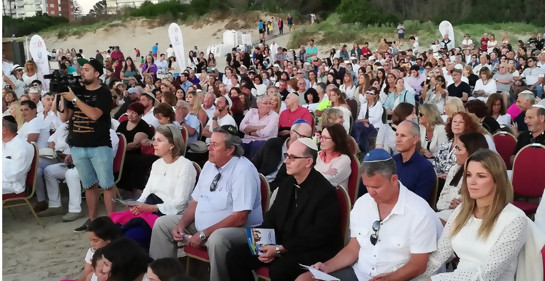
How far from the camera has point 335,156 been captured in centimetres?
565

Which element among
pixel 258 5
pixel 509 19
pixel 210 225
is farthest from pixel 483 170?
pixel 258 5

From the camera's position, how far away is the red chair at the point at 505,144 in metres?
6.54

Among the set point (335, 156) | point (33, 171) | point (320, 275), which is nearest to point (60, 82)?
point (33, 171)

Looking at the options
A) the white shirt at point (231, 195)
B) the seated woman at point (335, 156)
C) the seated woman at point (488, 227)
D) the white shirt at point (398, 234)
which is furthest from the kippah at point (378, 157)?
the seated woman at point (335, 156)

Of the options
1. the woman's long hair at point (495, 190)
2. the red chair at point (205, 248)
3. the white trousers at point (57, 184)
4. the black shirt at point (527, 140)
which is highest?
→ the woman's long hair at point (495, 190)

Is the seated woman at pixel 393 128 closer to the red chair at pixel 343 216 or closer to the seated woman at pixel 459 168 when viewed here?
the seated woman at pixel 459 168

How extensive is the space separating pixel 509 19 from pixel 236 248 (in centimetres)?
4396

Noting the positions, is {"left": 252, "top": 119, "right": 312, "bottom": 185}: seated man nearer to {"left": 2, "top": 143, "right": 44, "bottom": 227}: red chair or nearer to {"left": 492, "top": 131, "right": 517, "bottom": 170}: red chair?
{"left": 492, "top": 131, "right": 517, "bottom": 170}: red chair

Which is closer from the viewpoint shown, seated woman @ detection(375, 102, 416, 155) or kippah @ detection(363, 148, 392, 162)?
kippah @ detection(363, 148, 392, 162)

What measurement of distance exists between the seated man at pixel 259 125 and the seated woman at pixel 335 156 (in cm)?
267

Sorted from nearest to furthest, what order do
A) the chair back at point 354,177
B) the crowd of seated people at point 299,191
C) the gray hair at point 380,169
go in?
the crowd of seated people at point 299,191
the gray hair at point 380,169
the chair back at point 354,177

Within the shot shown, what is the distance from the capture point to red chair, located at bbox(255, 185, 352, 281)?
4.25 m

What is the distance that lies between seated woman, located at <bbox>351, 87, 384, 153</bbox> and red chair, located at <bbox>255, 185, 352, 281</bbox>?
468 cm

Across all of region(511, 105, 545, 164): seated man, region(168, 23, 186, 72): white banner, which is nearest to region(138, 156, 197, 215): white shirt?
region(511, 105, 545, 164): seated man
